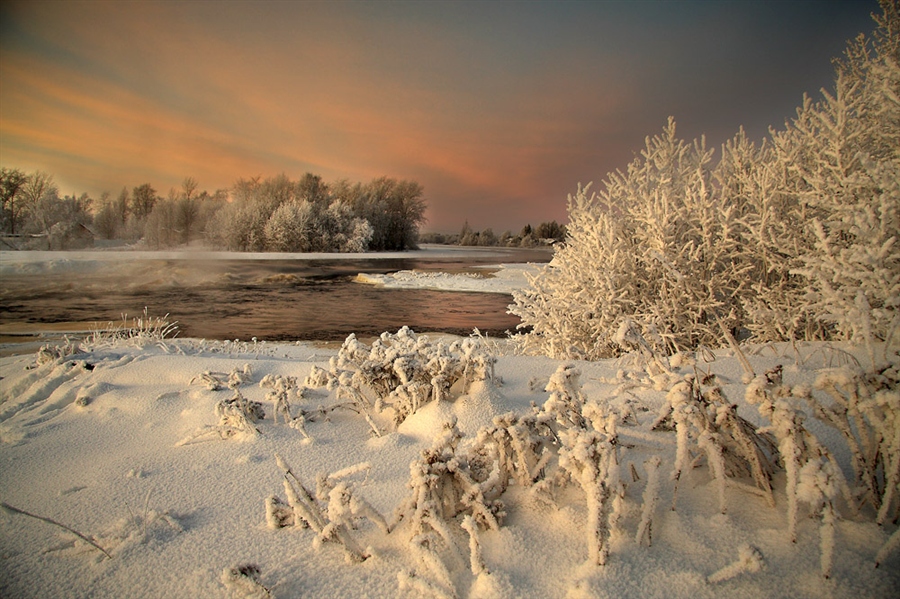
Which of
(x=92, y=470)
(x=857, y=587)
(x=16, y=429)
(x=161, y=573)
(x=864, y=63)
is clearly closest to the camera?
(x=857, y=587)

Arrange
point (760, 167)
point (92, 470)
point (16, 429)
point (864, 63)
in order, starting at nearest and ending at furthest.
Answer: point (92, 470) → point (16, 429) → point (864, 63) → point (760, 167)

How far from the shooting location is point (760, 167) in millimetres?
4789

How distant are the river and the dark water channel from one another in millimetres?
24

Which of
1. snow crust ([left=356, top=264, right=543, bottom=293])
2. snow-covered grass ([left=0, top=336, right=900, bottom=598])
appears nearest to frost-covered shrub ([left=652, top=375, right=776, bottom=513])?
snow-covered grass ([left=0, top=336, right=900, bottom=598])

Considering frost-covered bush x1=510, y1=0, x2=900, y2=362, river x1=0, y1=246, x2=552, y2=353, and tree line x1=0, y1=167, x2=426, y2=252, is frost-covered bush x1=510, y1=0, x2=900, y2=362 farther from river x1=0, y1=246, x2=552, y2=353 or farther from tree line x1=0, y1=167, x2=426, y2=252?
tree line x1=0, y1=167, x2=426, y2=252

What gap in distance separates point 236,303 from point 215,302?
64cm

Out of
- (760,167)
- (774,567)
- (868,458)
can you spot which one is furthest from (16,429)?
(760,167)

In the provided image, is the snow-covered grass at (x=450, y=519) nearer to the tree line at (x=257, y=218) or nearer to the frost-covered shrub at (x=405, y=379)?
the frost-covered shrub at (x=405, y=379)

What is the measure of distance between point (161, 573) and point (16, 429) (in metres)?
1.90

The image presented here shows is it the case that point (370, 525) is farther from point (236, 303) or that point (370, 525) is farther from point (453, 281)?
point (453, 281)

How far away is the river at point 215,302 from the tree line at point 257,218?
1.60 metres

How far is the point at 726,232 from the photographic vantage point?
14.7 feet

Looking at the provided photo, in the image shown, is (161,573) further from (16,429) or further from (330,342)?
(330,342)

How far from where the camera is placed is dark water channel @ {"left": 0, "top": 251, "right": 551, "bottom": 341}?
32.4 feet
